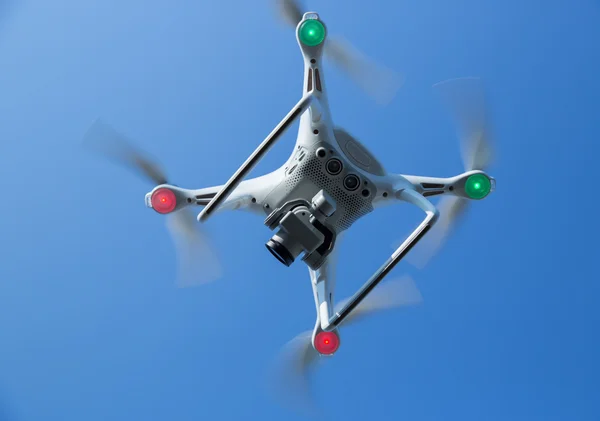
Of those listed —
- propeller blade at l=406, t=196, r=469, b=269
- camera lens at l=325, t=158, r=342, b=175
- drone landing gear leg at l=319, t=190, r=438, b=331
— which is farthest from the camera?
propeller blade at l=406, t=196, r=469, b=269

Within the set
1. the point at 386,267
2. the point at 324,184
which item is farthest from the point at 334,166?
the point at 386,267

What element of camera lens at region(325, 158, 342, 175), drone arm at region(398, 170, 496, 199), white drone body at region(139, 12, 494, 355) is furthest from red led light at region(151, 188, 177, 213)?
drone arm at region(398, 170, 496, 199)

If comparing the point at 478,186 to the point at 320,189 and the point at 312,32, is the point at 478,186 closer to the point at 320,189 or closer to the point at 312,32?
the point at 320,189

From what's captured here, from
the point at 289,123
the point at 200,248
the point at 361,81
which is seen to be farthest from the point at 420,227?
the point at 200,248

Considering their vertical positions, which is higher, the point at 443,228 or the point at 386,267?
the point at 443,228

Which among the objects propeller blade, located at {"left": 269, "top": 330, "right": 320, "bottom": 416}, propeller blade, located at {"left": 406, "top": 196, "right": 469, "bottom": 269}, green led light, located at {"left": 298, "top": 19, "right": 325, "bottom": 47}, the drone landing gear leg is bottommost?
propeller blade, located at {"left": 269, "top": 330, "right": 320, "bottom": 416}

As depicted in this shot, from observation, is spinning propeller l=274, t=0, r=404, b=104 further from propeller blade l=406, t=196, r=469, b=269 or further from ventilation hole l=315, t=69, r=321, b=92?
propeller blade l=406, t=196, r=469, b=269
